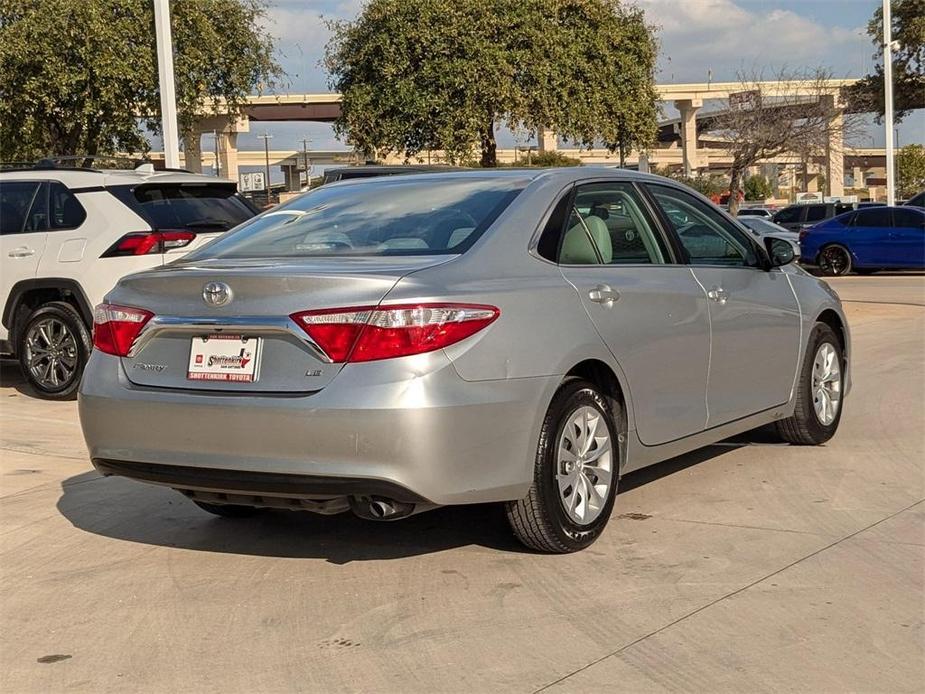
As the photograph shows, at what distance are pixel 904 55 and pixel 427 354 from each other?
3955 cm

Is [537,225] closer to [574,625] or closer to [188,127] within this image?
[574,625]

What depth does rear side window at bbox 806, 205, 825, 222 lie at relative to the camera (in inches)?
1356

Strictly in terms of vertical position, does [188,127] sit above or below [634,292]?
above

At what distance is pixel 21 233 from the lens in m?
10.4

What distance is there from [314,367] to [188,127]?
2454 cm

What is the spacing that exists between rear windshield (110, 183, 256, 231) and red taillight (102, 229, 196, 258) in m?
0.10

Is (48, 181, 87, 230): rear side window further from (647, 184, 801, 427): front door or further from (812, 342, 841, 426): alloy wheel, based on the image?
(812, 342, 841, 426): alloy wheel

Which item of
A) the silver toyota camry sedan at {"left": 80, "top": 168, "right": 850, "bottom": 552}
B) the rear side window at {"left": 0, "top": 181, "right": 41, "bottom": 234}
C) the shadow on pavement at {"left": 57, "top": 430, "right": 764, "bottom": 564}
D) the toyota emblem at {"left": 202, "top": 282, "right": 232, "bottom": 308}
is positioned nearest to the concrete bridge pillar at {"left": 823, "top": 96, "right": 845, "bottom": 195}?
the rear side window at {"left": 0, "top": 181, "right": 41, "bottom": 234}

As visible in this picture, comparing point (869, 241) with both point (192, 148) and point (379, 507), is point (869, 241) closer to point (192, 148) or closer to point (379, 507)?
point (192, 148)

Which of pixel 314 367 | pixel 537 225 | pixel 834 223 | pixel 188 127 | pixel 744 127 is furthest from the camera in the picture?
pixel 744 127

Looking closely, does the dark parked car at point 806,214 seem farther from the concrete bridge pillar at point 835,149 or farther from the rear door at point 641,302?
the rear door at point 641,302

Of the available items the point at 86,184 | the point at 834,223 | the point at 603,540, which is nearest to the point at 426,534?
the point at 603,540

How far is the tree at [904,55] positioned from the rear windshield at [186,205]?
3310 cm

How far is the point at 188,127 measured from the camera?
2802 cm
